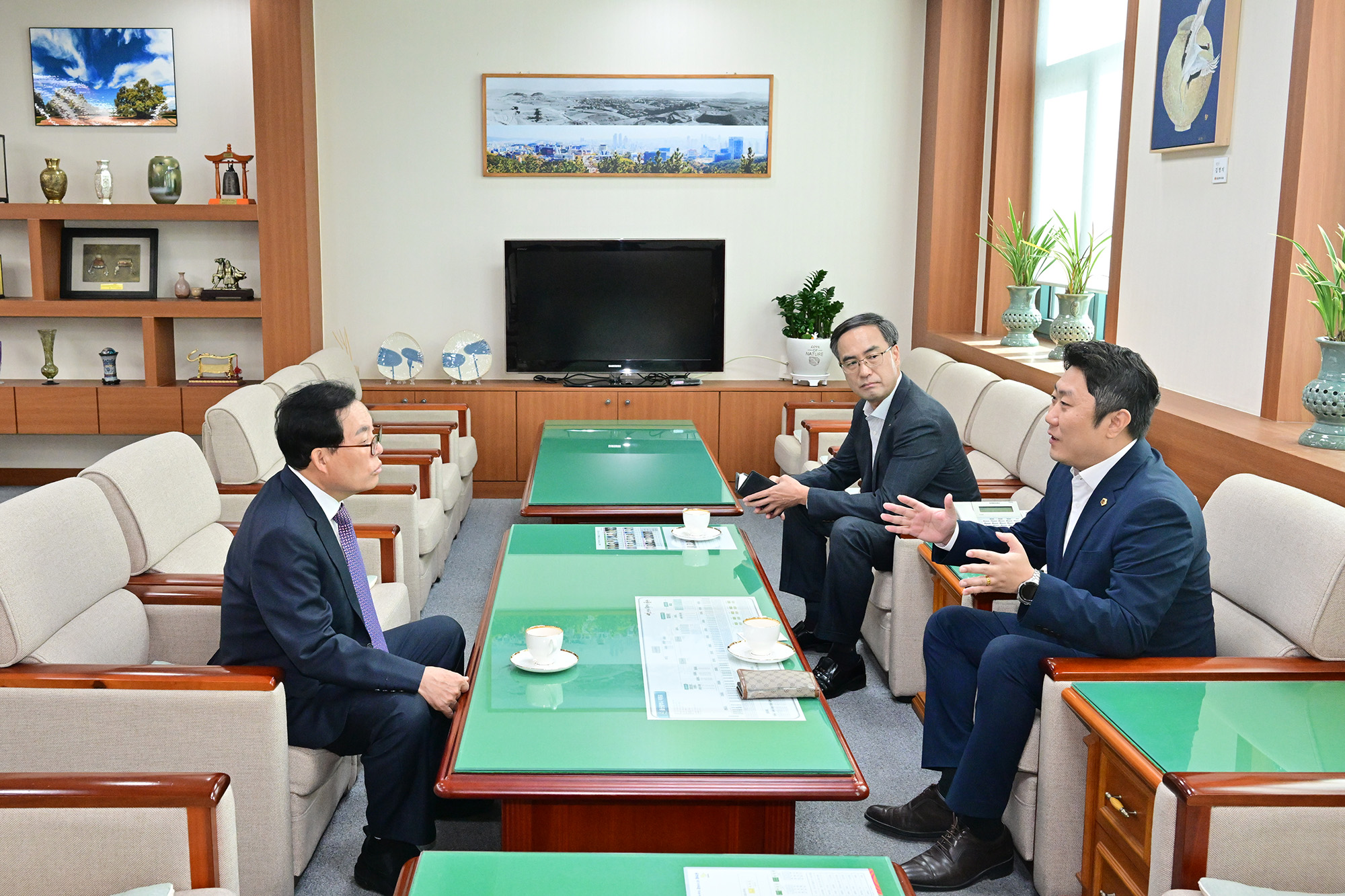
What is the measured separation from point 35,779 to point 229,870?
352 millimetres

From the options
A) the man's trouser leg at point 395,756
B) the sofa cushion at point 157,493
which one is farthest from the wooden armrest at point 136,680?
the sofa cushion at point 157,493

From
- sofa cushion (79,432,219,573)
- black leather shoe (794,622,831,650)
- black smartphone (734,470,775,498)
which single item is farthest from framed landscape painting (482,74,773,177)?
sofa cushion (79,432,219,573)

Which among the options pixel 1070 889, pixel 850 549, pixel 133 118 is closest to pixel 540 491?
pixel 850 549

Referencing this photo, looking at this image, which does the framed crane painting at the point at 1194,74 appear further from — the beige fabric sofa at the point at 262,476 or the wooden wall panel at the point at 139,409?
the wooden wall panel at the point at 139,409

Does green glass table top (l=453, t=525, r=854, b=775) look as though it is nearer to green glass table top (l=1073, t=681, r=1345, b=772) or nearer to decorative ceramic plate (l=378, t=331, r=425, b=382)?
green glass table top (l=1073, t=681, r=1345, b=772)

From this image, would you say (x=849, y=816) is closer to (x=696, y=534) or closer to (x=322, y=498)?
(x=696, y=534)

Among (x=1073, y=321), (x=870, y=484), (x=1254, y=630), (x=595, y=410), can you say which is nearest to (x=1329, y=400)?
(x=1254, y=630)

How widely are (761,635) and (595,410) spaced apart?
4077 millimetres

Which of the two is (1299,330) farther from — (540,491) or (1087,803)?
(540,491)

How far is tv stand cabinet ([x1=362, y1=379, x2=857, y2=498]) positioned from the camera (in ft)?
21.0

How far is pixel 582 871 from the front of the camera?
5.82 feet

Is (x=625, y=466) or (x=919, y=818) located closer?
(x=919, y=818)

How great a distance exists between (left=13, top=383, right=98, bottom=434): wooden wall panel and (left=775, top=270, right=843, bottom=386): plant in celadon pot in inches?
155

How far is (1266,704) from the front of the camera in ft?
A: 7.41
